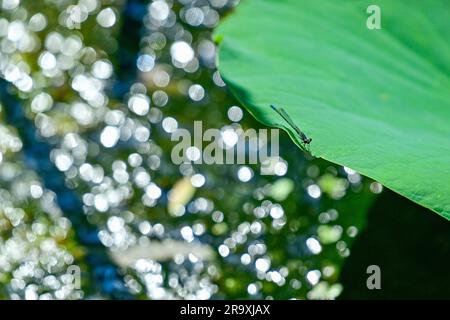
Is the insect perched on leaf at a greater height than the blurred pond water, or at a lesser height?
greater

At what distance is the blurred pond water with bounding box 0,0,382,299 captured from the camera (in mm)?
874

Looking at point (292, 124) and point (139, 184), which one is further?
point (139, 184)

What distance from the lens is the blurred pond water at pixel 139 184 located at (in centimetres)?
87

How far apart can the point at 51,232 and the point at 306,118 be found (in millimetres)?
418

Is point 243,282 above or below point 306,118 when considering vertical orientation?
below

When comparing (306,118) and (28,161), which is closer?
(306,118)

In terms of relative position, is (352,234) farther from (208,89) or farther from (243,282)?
(208,89)

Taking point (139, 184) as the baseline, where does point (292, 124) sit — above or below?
above

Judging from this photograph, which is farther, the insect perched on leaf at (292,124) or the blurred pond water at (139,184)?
the blurred pond water at (139,184)

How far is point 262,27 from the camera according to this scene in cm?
80

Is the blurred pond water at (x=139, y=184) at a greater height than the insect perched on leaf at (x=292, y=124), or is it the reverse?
the insect perched on leaf at (x=292, y=124)

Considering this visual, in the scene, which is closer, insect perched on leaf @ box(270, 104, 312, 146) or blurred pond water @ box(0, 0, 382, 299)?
insect perched on leaf @ box(270, 104, 312, 146)

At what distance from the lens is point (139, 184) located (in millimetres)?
949

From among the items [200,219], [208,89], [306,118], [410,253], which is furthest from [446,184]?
[208,89]
